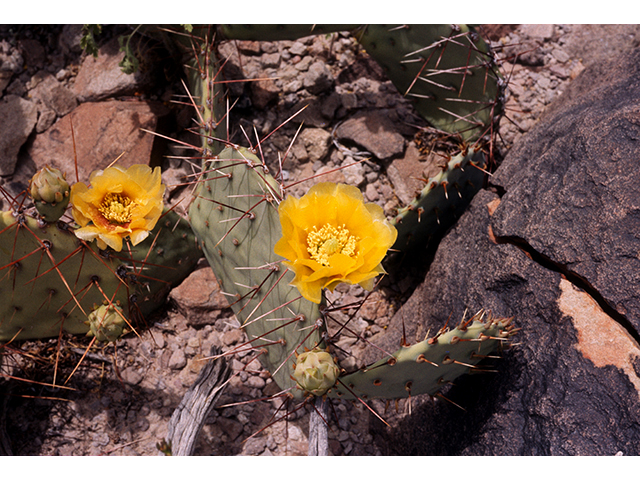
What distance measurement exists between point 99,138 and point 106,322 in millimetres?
1292

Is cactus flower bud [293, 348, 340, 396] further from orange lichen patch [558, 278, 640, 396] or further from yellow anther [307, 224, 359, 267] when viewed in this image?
orange lichen patch [558, 278, 640, 396]

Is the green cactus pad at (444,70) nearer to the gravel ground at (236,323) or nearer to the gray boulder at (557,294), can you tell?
the gravel ground at (236,323)

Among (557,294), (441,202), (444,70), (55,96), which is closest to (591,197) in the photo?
(557,294)

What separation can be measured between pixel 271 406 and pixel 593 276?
143cm

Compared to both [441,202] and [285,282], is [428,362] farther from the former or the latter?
[441,202]

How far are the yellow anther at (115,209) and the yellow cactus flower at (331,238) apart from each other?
1.85ft

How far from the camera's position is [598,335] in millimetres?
1579

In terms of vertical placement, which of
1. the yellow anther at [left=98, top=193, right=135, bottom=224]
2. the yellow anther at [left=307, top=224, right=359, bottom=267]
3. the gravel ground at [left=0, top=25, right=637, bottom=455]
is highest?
the yellow anther at [left=307, top=224, right=359, bottom=267]

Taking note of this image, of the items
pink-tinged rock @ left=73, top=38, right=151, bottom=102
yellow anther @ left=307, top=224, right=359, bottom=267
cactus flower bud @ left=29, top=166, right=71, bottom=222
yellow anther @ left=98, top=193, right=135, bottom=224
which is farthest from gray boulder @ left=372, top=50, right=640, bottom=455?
pink-tinged rock @ left=73, top=38, right=151, bottom=102

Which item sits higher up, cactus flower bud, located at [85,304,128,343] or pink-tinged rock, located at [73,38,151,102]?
pink-tinged rock, located at [73,38,151,102]

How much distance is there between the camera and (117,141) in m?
2.65

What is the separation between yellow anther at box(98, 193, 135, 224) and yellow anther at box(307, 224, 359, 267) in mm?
613

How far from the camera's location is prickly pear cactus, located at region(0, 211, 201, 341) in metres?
1.66

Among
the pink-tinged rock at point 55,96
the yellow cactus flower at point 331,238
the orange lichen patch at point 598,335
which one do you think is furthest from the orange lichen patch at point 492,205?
the pink-tinged rock at point 55,96
